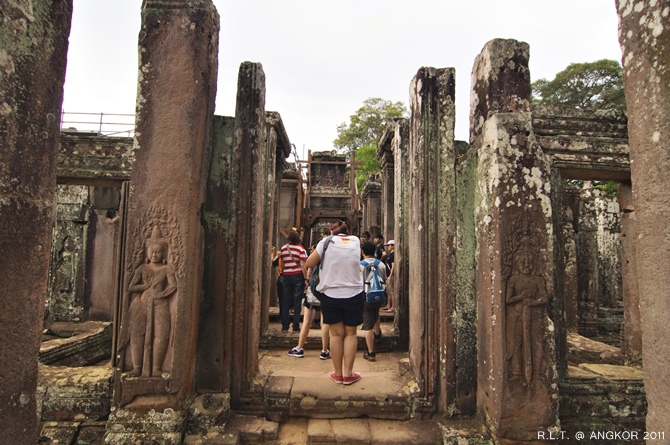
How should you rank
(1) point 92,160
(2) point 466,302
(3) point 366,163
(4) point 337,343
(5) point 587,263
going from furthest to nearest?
(3) point 366,163 < (5) point 587,263 < (1) point 92,160 < (4) point 337,343 < (2) point 466,302

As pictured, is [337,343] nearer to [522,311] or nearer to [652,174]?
[522,311]

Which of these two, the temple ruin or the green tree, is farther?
the green tree

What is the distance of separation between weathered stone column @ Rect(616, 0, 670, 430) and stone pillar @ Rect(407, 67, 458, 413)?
203cm

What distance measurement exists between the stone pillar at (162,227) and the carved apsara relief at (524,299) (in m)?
2.70

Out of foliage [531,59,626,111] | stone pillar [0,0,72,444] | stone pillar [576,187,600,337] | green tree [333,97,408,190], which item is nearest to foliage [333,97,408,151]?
green tree [333,97,408,190]

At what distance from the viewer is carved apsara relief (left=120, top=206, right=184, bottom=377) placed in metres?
3.43

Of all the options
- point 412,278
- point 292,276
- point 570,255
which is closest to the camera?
point 412,278

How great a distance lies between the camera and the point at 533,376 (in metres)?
3.31

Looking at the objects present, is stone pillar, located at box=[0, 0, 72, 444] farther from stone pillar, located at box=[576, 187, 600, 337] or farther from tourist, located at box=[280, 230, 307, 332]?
stone pillar, located at box=[576, 187, 600, 337]

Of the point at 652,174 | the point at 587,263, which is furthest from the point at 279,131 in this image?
the point at 587,263

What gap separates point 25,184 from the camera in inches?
66.8

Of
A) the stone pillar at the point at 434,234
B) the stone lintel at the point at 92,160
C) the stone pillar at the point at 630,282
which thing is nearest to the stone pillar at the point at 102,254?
the stone lintel at the point at 92,160

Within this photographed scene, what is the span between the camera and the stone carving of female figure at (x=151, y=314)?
3428 millimetres

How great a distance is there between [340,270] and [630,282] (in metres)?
3.52
